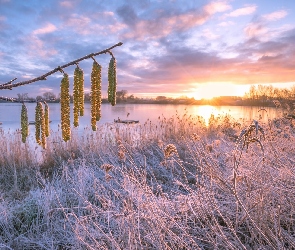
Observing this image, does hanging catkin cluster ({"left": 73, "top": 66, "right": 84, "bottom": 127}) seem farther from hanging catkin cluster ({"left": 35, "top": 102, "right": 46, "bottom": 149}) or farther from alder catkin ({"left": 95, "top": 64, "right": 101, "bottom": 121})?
hanging catkin cluster ({"left": 35, "top": 102, "right": 46, "bottom": 149})

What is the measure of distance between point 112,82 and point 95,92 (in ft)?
0.35

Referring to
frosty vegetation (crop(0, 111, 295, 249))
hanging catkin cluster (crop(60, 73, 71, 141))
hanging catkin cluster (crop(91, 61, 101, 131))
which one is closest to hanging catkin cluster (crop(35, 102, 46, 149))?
hanging catkin cluster (crop(60, 73, 71, 141))

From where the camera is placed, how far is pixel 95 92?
1411 mm

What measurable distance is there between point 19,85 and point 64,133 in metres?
0.36

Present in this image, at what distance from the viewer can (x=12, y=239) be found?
4.00m

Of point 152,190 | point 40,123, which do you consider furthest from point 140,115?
point 40,123

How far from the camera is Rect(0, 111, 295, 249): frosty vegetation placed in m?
2.88

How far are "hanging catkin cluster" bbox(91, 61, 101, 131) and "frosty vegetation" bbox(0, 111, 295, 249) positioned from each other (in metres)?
0.83

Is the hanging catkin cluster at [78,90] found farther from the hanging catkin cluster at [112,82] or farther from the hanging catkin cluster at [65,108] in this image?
the hanging catkin cluster at [112,82]

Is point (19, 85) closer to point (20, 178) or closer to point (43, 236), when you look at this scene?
point (43, 236)

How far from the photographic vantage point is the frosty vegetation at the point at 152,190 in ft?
9.44

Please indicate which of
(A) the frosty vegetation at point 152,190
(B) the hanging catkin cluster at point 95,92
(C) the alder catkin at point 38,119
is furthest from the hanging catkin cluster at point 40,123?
(A) the frosty vegetation at point 152,190

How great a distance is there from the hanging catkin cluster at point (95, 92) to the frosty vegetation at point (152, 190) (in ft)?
2.74

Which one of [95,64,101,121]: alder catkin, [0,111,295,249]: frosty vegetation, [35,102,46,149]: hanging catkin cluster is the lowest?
[0,111,295,249]: frosty vegetation
